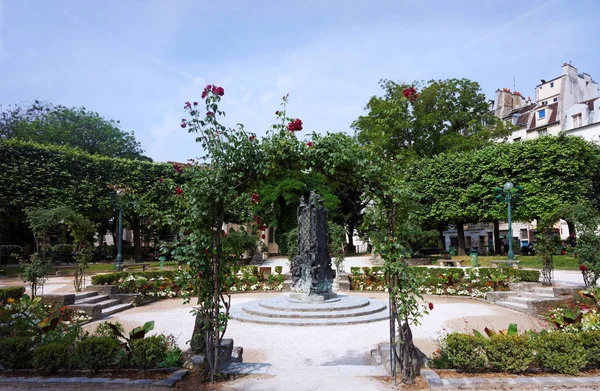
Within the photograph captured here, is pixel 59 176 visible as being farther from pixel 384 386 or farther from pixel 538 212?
pixel 538 212

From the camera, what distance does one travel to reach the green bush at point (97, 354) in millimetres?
5945

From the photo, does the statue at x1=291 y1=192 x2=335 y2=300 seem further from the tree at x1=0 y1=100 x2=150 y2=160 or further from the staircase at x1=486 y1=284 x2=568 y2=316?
the tree at x1=0 y1=100 x2=150 y2=160

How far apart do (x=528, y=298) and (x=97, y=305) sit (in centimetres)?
1387

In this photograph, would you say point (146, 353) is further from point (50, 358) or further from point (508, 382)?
point (508, 382)

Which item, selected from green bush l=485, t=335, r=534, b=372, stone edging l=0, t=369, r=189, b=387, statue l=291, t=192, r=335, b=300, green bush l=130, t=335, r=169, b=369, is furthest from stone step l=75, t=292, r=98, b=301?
green bush l=485, t=335, r=534, b=372

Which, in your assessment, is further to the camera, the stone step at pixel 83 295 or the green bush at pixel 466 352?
the stone step at pixel 83 295

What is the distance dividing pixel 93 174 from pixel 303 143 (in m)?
30.7

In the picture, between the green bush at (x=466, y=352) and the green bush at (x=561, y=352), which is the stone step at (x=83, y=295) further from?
the green bush at (x=561, y=352)

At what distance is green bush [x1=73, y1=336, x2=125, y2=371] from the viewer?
595 centimetres

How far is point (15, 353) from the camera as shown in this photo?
614 cm

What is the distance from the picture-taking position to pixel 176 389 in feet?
18.3

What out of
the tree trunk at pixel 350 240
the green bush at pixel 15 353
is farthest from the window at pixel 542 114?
the green bush at pixel 15 353

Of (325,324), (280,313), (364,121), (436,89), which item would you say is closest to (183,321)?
(280,313)

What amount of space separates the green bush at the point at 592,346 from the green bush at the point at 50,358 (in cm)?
778
